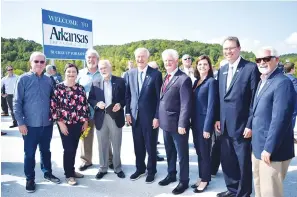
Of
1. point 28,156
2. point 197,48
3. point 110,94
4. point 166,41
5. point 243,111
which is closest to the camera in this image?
point 243,111

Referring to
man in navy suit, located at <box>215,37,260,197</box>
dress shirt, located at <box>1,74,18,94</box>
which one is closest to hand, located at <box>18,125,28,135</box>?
man in navy suit, located at <box>215,37,260,197</box>

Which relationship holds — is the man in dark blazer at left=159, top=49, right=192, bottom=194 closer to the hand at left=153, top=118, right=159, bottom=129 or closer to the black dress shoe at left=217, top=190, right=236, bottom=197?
the hand at left=153, top=118, right=159, bottom=129

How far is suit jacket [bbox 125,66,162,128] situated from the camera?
350cm

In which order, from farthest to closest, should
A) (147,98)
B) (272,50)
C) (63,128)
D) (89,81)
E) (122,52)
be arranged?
(122,52), (89,81), (147,98), (63,128), (272,50)

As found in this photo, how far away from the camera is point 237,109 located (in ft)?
9.09

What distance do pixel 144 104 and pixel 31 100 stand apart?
1540 millimetres

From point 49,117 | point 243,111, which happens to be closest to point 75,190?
point 49,117

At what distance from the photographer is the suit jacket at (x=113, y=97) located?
3.69 metres

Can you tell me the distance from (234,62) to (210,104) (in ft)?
1.87

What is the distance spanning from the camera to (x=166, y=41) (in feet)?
181

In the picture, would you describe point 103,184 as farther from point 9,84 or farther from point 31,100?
point 9,84

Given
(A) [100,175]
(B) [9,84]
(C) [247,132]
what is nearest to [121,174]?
(A) [100,175]

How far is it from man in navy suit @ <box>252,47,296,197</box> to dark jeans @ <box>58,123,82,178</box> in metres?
2.35

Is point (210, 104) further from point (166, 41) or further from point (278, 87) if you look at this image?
point (166, 41)
